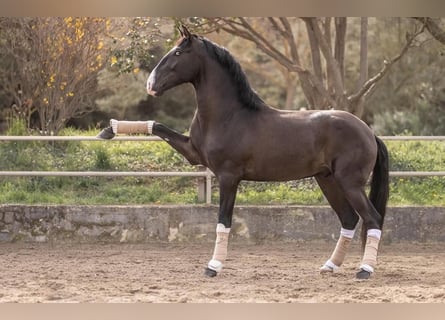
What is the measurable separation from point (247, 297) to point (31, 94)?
7.50 meters

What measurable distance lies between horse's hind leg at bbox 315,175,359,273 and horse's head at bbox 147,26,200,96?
1.53m

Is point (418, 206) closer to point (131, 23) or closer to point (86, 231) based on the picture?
point (86, 231)

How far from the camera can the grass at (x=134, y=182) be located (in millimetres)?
9570

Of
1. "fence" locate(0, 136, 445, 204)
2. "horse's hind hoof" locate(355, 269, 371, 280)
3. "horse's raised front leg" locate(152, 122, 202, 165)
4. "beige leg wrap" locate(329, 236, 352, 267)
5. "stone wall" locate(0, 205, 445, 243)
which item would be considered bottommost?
"stone wall" locate(0, 205, 445, 243)

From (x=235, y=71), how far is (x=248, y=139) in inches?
23.8

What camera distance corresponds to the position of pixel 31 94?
12.2 m

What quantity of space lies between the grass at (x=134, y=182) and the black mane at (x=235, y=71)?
2.71 m

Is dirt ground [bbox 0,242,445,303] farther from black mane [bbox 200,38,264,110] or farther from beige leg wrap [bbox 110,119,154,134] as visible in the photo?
black mane [bbox 200,38,264,110]

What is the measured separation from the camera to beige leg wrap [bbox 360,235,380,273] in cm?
667

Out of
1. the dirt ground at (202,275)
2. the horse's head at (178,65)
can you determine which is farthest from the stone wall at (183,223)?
the horse's head at (178,65)

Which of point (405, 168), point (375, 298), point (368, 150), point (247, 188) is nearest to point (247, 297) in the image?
point (375, 298)

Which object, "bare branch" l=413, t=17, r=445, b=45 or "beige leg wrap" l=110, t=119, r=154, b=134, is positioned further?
"bare branch" l=413, t=17, r=445, b=45

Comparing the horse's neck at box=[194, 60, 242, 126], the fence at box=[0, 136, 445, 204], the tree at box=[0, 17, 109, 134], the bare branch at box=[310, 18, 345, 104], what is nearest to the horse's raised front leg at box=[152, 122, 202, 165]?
the horse's neck at box=[194, 60, 242, 126]

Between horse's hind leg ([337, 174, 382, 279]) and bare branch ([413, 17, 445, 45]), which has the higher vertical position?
bare branch ([413, 17, 445, 45])
